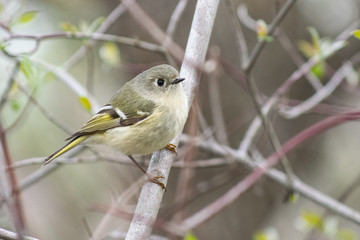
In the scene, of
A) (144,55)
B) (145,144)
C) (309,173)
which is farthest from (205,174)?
(145,144)

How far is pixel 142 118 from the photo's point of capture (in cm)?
280

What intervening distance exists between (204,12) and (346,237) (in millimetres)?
1580

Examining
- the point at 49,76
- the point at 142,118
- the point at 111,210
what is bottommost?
the point at 111,210

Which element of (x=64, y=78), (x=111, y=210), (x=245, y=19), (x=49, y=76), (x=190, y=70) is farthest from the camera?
(x=245, y=19)

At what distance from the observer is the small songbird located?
261cm

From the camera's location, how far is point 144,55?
5.59m

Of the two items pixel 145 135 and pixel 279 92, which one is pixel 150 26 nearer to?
pixel 145 135

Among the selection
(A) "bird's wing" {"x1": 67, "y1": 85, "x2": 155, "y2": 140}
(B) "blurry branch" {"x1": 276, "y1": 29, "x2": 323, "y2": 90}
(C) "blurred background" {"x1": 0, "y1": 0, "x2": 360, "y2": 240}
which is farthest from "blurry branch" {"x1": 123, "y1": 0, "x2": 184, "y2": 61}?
(C) "blurred background" {"x1": 0, "y1": 0, "x2": 360, "y2": 240}

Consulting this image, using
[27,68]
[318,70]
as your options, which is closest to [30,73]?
[27,68]

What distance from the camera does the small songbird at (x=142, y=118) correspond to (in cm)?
261

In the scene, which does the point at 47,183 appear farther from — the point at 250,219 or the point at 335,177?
the point at 335,177

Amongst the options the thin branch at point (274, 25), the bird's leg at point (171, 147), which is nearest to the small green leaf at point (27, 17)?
the bird's leg at point (171, 147)

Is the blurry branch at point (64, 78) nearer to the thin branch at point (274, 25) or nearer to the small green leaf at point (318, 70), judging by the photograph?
the thin branch at point (274, 25)

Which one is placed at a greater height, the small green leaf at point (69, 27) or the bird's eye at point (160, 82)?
the small green leaf at point (69, 27)
